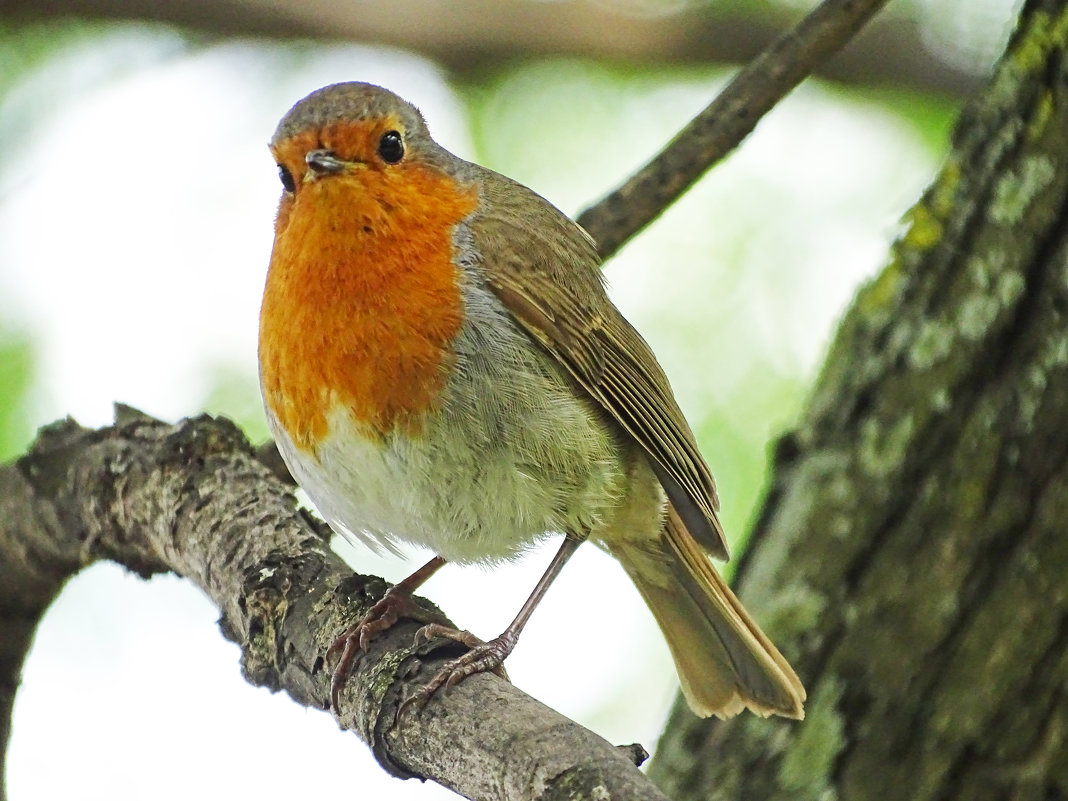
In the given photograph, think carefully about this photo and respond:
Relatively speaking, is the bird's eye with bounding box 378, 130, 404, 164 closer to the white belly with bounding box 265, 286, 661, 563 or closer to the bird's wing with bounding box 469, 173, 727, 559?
the bird's wing with bounding box 469, 173, 727, 559

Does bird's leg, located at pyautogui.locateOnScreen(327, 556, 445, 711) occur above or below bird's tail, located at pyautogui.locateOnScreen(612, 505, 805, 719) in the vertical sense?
below

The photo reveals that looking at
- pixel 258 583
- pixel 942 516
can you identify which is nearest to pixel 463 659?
pixel 258 583

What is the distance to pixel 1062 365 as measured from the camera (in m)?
3.66

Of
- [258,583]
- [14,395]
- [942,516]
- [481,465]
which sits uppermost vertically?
[942,516]

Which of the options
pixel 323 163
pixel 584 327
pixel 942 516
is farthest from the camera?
pixel 584 327

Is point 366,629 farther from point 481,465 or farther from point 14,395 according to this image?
point 14,395

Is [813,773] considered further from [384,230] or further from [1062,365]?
[384,230]

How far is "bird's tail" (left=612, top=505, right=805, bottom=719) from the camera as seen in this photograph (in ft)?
12.1

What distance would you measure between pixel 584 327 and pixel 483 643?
1110mm

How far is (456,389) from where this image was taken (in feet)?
11.3

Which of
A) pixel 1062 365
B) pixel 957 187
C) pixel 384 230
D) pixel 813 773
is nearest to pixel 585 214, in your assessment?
pixel 384 230

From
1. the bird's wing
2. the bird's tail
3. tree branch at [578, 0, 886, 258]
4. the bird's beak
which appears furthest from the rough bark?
the bird's beak

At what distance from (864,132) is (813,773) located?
3416mm

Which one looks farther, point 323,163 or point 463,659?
point 323,163
